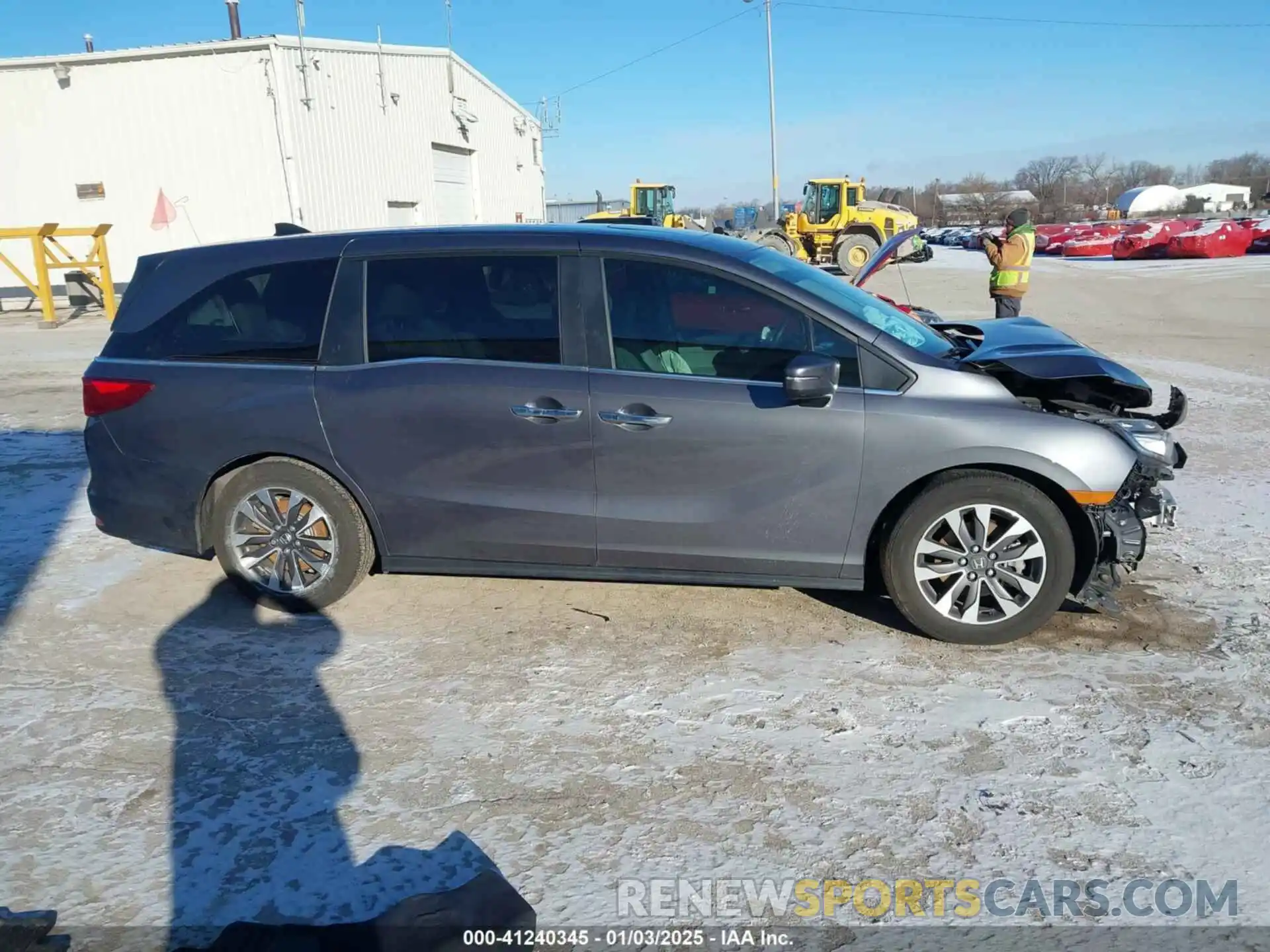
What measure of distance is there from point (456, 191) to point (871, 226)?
42.8ft

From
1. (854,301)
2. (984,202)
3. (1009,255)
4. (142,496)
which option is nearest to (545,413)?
(854,301)

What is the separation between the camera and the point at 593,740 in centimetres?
330

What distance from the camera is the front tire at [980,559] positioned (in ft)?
12.4

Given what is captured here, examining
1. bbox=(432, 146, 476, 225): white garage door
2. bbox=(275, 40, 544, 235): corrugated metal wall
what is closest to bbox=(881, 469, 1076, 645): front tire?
bbox=(275, 40, 544, 235): corrugated metal wall

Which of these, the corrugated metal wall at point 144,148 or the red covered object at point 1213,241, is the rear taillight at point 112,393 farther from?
the red covered object at point 1213,241

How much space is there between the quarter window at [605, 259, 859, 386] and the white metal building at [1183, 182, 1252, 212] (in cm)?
10138

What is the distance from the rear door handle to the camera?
392cm

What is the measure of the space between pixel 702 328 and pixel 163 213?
72.1 feet

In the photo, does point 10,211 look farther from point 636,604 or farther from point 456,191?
point 636,604

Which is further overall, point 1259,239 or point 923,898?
point 1259,239

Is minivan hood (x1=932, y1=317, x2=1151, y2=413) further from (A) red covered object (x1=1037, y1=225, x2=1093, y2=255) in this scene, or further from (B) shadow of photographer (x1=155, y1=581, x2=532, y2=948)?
(A) red covered object (x1=1037, y1=225, x2=1093, y2=255)

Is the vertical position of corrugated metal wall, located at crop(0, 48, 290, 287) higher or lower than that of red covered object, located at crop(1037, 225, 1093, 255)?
higher

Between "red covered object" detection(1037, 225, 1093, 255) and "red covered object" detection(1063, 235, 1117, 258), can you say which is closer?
"red covered object" detection(1063, 235, 1117, 258)

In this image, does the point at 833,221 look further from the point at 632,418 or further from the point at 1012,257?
the point at 632,418
